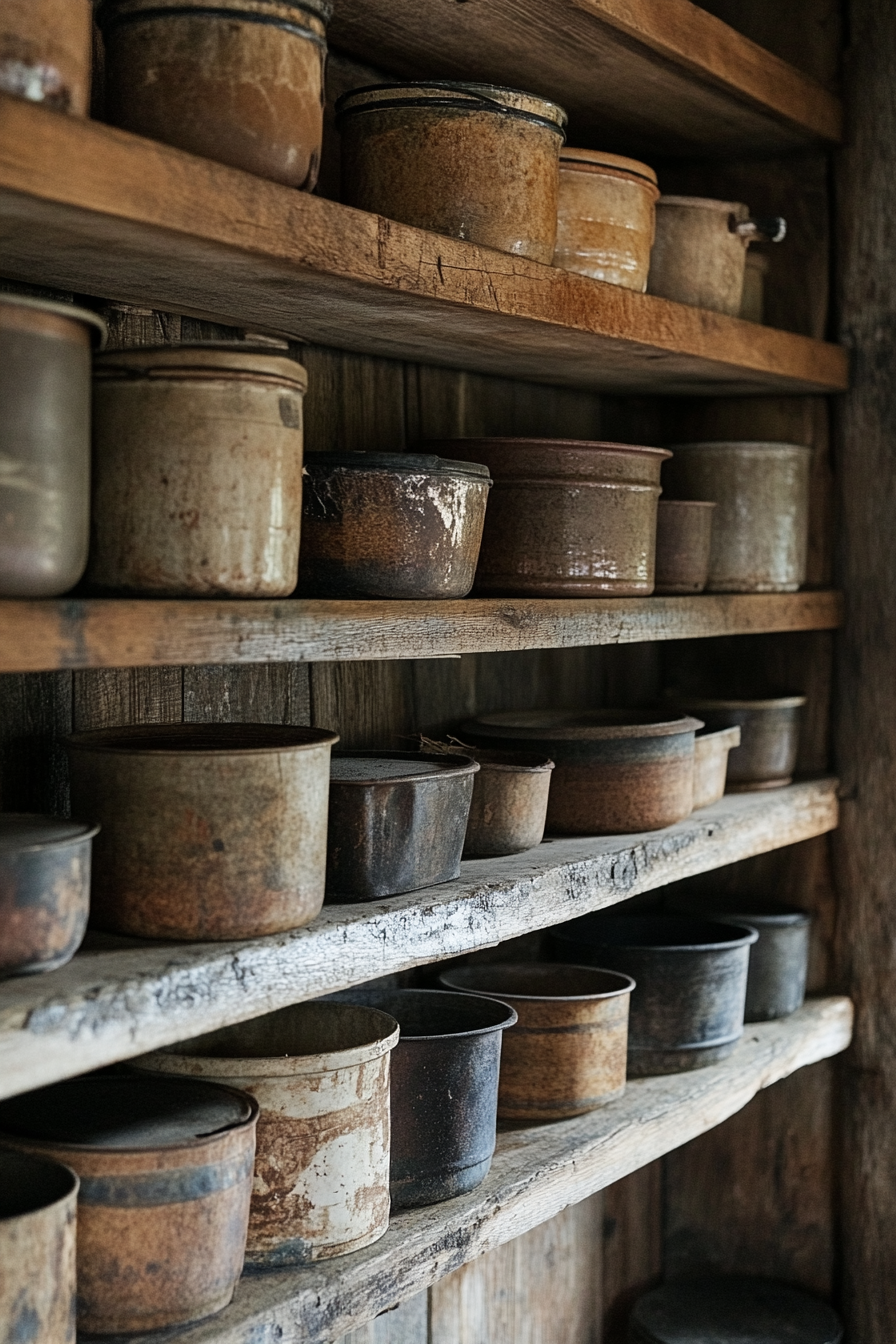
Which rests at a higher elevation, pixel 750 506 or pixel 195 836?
pixel 750 506

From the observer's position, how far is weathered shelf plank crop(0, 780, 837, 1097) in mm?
1237

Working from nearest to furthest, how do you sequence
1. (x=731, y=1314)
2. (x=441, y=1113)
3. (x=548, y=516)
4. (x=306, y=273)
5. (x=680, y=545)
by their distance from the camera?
(x=306, y=273)
(x=441, y=1113)
(x=548, y=516)
(x=680, y=545)
(x=731, y=1314)

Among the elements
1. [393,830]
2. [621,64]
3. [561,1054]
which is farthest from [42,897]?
[621,64]

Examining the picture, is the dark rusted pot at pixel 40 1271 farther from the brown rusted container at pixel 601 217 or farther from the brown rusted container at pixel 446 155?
the brown rusted container at pixel 601 217

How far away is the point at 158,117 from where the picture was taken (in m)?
1.34

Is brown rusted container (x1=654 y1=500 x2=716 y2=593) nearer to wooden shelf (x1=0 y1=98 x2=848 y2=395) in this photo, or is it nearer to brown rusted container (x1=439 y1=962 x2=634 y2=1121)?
wooden shelf (x1=0 y1=98 x2=848 y2=395)

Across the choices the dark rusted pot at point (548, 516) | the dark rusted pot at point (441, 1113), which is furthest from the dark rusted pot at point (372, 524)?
the dark rusted pot at point (441, 1113)

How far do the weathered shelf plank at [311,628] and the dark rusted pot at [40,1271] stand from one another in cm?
45

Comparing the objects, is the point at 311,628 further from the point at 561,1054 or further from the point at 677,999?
the point at 677,999

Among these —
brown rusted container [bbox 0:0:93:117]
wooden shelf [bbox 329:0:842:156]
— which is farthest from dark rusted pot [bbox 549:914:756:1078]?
brown rusted container [bbox 0:0:93:117]

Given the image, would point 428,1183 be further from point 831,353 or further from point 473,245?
point 831,353

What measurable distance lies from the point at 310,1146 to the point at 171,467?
2.34ft

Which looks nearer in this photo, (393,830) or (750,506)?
(393,830)

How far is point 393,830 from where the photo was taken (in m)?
1.63
